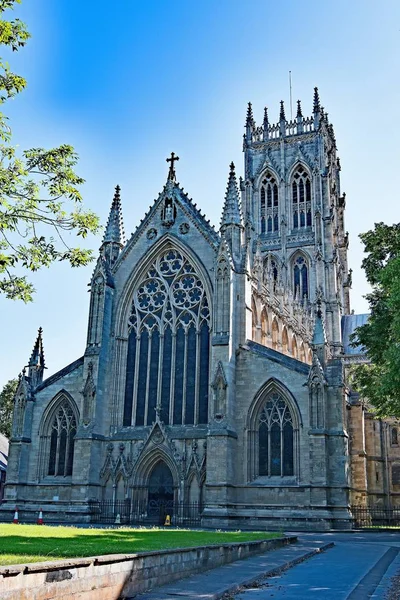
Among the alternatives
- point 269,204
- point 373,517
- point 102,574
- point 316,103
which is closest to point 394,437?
point 373,517

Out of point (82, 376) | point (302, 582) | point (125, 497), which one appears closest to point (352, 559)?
point (302, 582)

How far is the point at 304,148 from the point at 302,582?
64.3 metres

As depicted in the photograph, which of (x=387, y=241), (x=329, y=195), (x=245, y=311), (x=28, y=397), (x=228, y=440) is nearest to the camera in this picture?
(x=387, y=241)

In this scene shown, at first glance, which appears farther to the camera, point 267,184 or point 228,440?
point 267,184

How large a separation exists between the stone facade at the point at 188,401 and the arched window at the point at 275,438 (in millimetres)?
58

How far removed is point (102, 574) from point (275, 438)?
23.6 meters

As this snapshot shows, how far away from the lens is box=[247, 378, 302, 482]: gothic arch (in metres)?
33.1

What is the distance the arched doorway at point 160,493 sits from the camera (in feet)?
113

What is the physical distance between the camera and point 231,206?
37875 mm

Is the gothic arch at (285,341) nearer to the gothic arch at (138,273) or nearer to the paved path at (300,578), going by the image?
the gothic arch at (138,273)

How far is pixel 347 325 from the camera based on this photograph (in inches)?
2867

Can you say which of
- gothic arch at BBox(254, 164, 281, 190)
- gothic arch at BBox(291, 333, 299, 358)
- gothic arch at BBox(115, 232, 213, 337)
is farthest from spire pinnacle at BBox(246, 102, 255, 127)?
gothic arch at BBox(115, 232, 213, 337)

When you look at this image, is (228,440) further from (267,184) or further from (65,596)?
(267,184)

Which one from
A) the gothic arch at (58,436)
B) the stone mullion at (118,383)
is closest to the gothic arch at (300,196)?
the stone mullion at (118,383)
